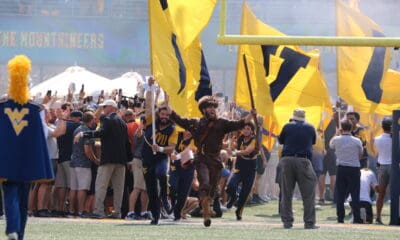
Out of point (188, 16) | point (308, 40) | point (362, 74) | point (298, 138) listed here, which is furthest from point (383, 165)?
point (308, 40)

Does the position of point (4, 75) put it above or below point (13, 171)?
above

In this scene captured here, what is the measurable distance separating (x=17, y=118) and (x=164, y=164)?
19.1 feet

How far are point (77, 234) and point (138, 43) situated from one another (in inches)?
1001

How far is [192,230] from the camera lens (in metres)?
17.5

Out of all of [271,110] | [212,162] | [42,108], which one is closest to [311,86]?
[271,110]

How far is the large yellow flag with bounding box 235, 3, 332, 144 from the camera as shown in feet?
75.8

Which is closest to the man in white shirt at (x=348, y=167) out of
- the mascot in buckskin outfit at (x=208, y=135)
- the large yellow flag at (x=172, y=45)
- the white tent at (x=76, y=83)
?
the large yellow flag at (x=172, y=45)

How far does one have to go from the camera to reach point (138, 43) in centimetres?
4150

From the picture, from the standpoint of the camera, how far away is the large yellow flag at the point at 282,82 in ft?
75.8

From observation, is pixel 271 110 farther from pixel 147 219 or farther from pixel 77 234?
pixel 77 234

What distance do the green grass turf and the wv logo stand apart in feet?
6.86

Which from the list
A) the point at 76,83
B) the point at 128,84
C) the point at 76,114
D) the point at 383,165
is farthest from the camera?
the point at 128,84

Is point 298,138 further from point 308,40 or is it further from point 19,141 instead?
point 19,141

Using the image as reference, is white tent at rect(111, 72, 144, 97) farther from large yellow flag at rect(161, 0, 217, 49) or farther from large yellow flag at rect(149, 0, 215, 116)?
large yellow flag at rect(161, 0, 217, 49)
